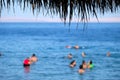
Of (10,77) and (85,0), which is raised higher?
(85,0)

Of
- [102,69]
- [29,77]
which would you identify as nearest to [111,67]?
[102,69]

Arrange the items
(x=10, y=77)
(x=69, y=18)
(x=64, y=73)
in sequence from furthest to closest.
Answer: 1. (x=64, y=73)
2. (x=10, y=77)
3. (x=69, y=18)

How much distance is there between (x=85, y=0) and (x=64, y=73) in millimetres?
33241

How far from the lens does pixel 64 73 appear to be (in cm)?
3462

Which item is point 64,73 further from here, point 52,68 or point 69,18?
point 69,18

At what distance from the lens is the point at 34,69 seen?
37.8 meters

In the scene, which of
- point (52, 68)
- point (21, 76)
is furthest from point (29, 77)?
point (52, 68)

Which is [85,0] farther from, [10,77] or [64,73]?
[64,73]

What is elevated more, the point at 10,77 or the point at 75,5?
the point at 75,5

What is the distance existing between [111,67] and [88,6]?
38419 millimetres

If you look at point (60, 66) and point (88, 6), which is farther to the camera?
point (60, 66)

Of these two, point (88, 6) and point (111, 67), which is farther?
point (111, 67)

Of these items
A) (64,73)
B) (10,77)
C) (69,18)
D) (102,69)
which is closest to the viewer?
(69,18)

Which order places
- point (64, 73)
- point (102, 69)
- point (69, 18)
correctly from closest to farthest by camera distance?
point (69, 18) → point (64, 73) → point (102, 69)
